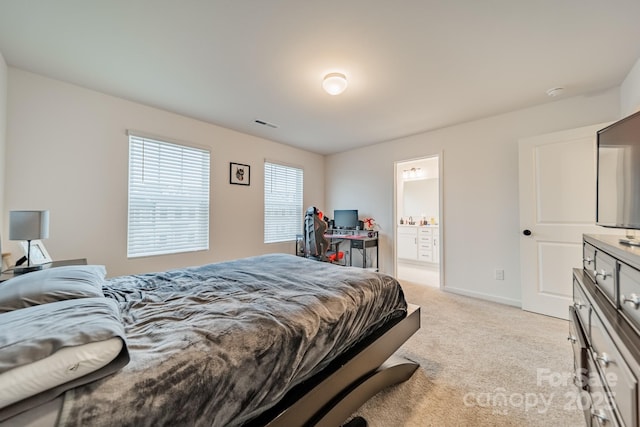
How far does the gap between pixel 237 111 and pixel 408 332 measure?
3058 mm

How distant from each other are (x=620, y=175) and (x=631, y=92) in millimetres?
1927

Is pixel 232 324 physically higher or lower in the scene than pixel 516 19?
lower

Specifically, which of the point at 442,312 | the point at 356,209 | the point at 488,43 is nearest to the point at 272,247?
the point at 356,209

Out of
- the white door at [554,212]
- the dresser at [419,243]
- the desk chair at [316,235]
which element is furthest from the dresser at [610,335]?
the dresser at [419,243]

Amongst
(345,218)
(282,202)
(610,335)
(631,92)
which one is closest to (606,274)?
(610,335)

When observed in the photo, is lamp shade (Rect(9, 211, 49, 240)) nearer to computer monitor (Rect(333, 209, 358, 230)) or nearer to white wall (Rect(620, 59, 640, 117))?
computer monitor (Rect(333, 209, 358, 230))

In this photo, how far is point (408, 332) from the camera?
1767 mm

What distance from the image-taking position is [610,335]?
2.57 ft

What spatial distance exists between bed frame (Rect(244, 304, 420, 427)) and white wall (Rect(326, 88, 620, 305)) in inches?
85.2

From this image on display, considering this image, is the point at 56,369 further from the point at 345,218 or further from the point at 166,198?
the point at 345,218

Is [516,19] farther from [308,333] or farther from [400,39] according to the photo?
[308,333]

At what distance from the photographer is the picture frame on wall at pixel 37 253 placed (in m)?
2.05

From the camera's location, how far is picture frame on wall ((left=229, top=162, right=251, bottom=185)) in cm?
378

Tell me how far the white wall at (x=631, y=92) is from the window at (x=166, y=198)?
4.59 meters
